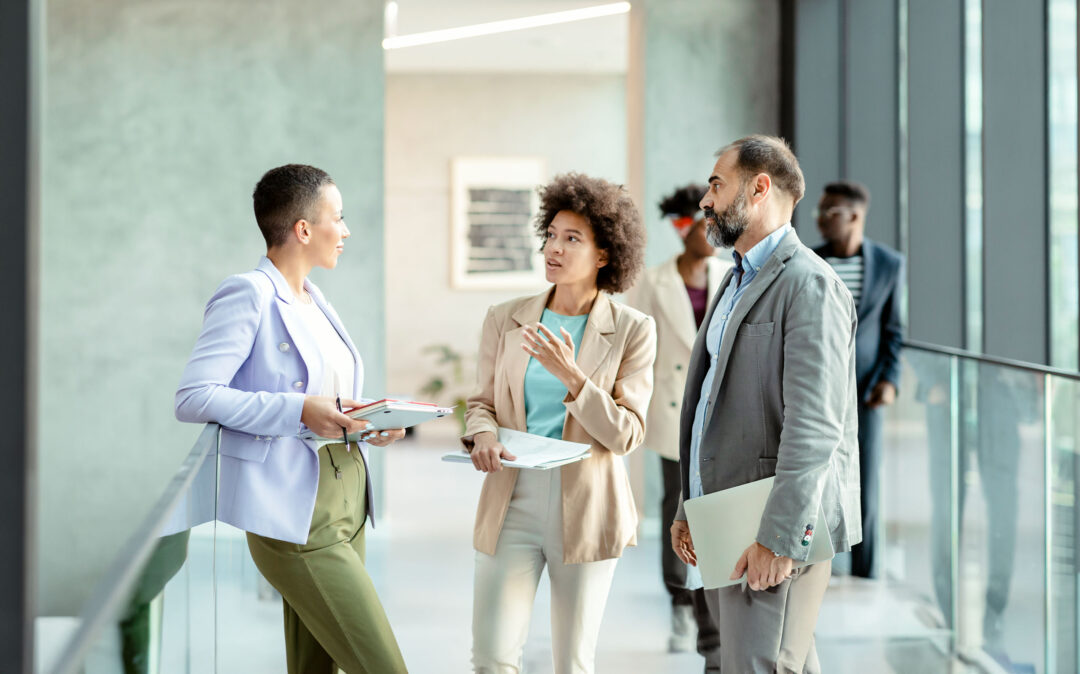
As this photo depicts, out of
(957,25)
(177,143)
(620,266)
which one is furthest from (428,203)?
(620,266)

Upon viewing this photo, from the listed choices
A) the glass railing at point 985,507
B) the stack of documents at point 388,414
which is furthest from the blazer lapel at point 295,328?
the glass railing at point 985,507

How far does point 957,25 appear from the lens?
547 centimetres

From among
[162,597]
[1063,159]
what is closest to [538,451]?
[162,597]

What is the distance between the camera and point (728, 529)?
7.07 ft

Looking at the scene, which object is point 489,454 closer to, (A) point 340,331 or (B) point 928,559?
(A) point 340,331

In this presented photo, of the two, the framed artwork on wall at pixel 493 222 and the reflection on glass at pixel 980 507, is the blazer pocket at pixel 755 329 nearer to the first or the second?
the reflection on glass at pixel 980 507

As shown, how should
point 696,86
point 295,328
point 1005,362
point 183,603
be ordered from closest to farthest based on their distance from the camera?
point 183,603
point 295,328
point 1005,362
point 696,86

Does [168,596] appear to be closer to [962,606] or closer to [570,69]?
[962,606]

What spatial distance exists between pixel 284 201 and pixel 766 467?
4.14 ft

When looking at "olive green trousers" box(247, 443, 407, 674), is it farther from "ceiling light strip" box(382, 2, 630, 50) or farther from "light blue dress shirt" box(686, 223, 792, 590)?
"ceiling light strip" box(382, 2, 630, 50)

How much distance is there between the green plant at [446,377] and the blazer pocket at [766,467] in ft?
27.0

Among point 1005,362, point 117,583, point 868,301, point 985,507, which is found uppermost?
point 868,301

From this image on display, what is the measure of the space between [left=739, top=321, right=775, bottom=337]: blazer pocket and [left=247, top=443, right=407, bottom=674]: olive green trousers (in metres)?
0.99

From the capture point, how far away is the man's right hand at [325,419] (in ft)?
7.54
